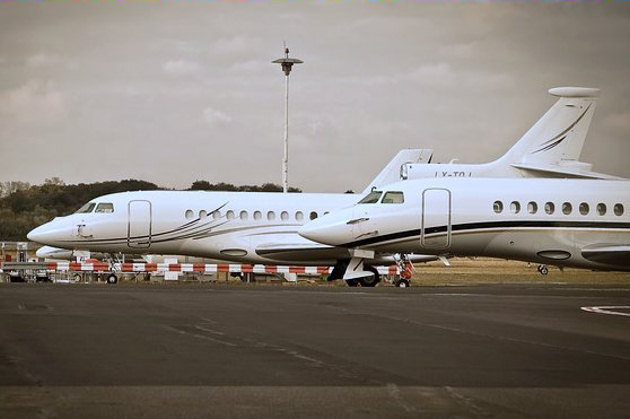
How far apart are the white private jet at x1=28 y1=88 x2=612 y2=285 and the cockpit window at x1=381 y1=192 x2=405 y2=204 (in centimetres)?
570

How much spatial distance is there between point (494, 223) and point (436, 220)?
1.71 m

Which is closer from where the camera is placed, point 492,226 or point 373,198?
point 492,226

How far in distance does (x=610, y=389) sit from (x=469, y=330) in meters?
6.42

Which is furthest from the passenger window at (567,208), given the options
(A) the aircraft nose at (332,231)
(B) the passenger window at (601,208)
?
(A) the aircraft nose at (332,231)

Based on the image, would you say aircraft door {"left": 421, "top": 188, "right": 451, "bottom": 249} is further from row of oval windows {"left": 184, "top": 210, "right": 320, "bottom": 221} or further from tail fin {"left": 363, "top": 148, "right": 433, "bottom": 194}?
tail fin {"left": 363, "top": 148, "right": 433, "bottom": 194}

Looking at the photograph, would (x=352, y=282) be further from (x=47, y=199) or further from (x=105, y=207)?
(x=47, y=199)

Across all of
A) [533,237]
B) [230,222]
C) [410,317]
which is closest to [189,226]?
[230,222]

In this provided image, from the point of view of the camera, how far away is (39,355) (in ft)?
41.2

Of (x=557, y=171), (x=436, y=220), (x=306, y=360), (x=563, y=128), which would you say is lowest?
(x=306, y=360)

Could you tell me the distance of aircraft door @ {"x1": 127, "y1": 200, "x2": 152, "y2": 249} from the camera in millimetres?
39562

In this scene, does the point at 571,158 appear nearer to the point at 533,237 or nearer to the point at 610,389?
the point at 533,237

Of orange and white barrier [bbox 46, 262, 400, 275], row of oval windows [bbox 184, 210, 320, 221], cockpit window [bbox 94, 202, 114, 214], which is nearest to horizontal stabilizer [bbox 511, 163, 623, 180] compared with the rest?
orange and white barrier [bbox 46, 262, 400, 275]

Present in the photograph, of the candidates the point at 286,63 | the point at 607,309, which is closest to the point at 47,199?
the point at 286,63

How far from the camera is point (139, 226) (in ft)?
130
